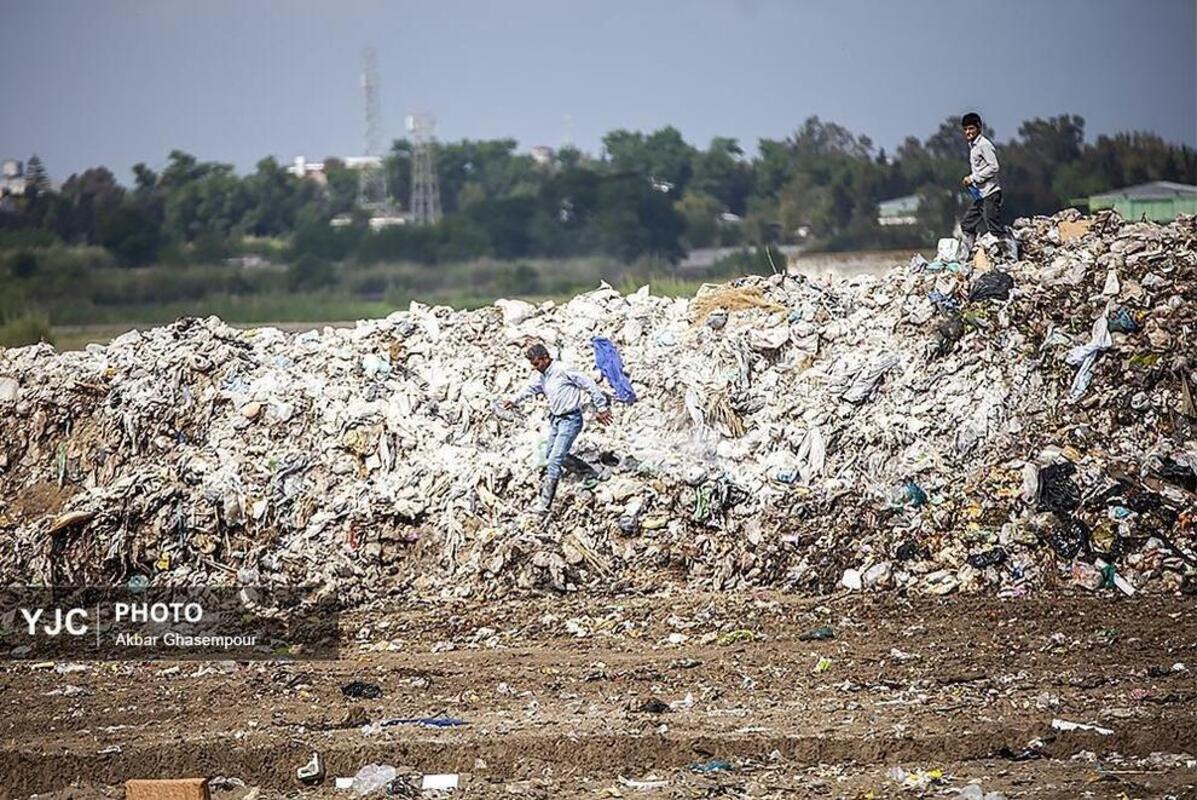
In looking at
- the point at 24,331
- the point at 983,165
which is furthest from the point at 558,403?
the point at 24,331

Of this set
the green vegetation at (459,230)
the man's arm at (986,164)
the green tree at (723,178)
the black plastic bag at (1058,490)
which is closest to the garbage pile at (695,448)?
the black plastic bag at (1058,490)

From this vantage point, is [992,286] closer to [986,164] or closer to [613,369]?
[986,164]

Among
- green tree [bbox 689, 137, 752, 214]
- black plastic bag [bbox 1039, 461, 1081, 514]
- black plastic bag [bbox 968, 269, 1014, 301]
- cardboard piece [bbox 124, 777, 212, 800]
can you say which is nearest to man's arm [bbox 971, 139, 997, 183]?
black plastic bag [bbox 968, 269, 1014, 301]

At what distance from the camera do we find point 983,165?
1164cm

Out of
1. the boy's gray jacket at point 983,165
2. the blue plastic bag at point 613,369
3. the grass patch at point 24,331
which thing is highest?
→ the boy's gray jacket at point 983,165

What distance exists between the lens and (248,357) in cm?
1221

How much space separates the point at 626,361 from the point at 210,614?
4.06m

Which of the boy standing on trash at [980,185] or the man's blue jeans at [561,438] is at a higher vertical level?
the boy standing on trash at [980,185]

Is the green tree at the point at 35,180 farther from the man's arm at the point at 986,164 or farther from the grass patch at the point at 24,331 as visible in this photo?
the man's arm at the point at 986,164

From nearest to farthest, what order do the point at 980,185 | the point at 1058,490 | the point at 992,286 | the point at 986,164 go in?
1. the point at 1058,490
2. the point at 992,286
3. the point at 986,164
4. the point at 980,185

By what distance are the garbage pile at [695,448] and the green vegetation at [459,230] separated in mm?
10294

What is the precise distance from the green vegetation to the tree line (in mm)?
46

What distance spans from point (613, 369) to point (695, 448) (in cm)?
119

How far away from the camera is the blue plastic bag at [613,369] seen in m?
11.5
